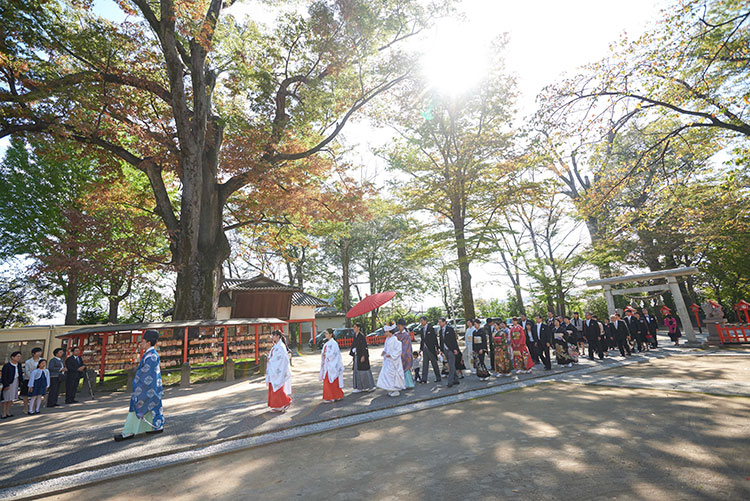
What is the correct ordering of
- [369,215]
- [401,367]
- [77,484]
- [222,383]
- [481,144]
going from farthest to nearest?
[369,215] → [481,144] → [222,383] → [401,367] → [77,484]

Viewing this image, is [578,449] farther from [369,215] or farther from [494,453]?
[369,215]

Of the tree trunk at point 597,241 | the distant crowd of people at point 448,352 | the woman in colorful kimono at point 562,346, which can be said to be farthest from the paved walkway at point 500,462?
the tree trunk at point 597,241

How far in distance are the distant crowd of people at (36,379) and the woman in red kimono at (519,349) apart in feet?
42.7

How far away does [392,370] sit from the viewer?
8430 millimetres

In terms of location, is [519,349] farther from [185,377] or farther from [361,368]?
[185,377]

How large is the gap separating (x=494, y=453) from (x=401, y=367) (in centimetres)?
437

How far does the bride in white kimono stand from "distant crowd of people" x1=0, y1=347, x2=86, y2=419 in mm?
8944

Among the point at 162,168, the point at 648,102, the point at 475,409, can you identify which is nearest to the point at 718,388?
the point at 475,409

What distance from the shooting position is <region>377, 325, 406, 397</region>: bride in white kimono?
8.36 m

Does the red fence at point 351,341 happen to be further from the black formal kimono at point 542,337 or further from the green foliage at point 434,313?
the black formal kimono at point 542,337

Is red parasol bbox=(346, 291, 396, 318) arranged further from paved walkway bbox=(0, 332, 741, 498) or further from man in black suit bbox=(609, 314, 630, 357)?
man in black suit bbox=(609, 314, 630, 357)

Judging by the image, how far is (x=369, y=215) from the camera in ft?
55.8

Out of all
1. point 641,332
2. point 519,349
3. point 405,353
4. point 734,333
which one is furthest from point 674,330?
point 405,353

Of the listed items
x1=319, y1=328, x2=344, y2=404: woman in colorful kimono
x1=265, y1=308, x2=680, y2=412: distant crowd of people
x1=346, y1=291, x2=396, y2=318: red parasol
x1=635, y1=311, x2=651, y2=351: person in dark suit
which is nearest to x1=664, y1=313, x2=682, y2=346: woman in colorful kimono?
x1=265, y1=308, x2=680, y2=412: distant crowd of people
